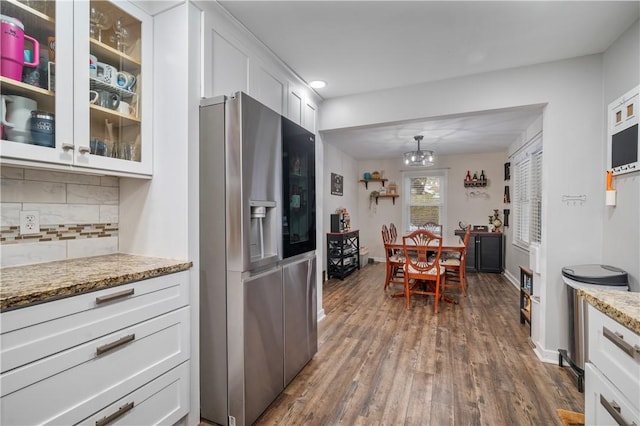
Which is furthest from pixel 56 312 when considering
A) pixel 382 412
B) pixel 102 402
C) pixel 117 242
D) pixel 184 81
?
pixel 382 412

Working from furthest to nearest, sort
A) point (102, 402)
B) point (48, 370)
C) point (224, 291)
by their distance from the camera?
point (224, 291) → point (102, 402) → point (48, 370)

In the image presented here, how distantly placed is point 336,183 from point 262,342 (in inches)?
167

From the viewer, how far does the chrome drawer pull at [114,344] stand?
114 centimetres

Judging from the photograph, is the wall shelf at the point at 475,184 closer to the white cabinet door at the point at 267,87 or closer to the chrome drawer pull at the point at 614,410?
the white cabinet door at the point at 267,87

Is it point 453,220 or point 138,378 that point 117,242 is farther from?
point 453,220

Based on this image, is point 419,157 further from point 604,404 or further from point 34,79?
point 34,79

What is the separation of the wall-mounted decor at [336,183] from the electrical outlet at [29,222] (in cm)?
438

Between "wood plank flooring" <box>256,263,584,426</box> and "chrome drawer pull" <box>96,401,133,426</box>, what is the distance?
2.39ft

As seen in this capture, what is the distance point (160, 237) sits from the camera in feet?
5.34

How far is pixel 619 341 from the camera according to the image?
0.94 metres

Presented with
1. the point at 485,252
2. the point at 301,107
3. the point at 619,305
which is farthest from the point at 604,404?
the point at 485,252

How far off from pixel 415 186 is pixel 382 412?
5569 millimetres

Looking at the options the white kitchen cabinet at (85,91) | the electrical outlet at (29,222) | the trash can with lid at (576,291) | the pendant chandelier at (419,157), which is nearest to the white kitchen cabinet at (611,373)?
the trash can with lid at (576,291)

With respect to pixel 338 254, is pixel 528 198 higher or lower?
higher
